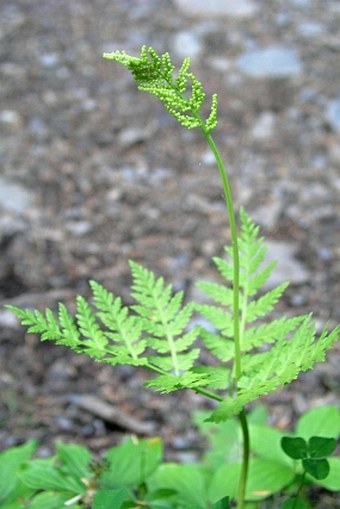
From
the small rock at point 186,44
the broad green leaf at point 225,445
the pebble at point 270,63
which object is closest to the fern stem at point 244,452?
the broad green leaf at point 225,445

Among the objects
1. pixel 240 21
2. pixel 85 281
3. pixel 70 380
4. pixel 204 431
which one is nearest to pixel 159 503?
pixel 204 431

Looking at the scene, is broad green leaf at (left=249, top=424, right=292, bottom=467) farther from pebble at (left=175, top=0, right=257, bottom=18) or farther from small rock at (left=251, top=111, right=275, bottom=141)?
pebble at (left=175, top=0, right=257, bottom=18)

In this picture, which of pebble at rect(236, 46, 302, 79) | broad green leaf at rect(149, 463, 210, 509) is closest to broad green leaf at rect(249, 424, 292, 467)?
broad green leaf at rect(149, 463, 210, 509)

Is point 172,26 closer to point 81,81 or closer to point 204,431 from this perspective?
point 81,81

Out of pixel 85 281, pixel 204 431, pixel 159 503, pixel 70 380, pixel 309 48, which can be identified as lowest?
pixel 159 503

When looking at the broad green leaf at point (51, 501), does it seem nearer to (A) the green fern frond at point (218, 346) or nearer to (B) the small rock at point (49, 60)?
(A) the green fern frond at point (218, 346)

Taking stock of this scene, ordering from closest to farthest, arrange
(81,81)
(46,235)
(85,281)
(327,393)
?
(327,393)
(85,281)
(46,235)
(81,81)
